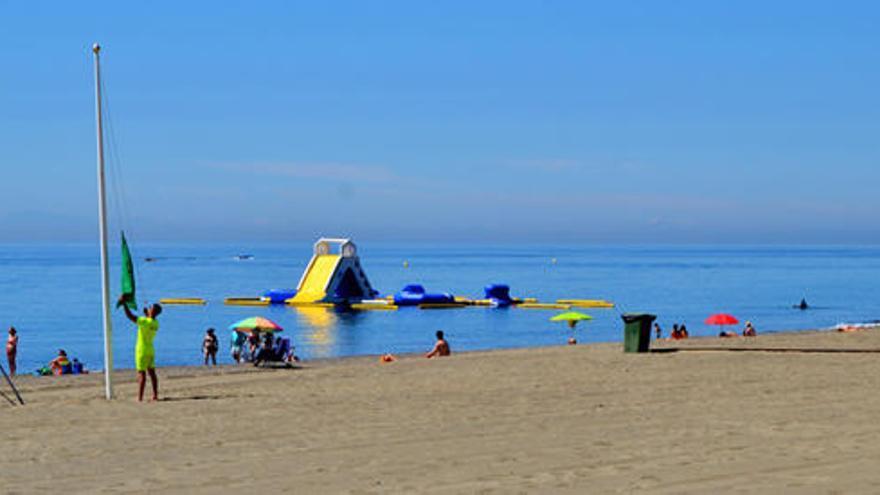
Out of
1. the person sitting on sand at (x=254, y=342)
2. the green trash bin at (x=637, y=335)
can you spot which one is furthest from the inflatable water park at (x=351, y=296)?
the green trash bin at (x=637, y=335)

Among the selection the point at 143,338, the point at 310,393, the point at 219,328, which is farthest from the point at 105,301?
the point at 219,328

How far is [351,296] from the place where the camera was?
9531 centimetres

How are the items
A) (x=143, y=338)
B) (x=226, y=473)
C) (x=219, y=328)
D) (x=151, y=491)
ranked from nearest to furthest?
1. (x=151, y=491)
2. (x=226, y=473)
3. (x=143, y=338)
4. (x=219, y=328)

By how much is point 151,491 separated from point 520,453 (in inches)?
130

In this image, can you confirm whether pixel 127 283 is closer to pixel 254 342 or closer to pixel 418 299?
pixel 254 342

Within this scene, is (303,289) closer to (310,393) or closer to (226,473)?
(310,393)

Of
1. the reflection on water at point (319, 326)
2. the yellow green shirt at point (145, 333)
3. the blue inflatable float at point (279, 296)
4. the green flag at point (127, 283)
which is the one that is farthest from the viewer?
the blue inflatable float at point (279, 296)

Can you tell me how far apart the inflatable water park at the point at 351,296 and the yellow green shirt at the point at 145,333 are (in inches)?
2898

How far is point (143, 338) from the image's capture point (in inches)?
683

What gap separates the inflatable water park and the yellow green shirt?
242 feet

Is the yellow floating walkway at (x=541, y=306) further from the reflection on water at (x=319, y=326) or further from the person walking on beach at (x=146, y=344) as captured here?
the person walking on beach at (x=146, y=344)

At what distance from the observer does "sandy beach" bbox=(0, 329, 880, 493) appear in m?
9.79

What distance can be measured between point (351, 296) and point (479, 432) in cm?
8293

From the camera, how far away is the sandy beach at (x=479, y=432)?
9789 millimetres
